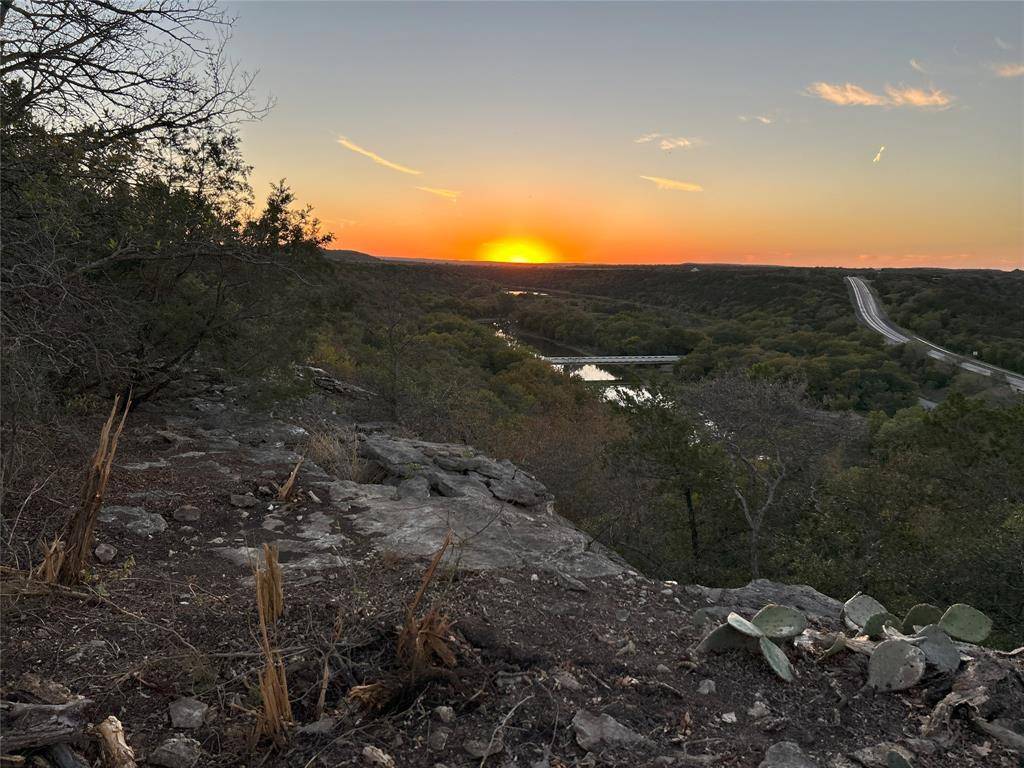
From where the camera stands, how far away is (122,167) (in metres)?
5.09

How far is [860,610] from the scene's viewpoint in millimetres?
3660

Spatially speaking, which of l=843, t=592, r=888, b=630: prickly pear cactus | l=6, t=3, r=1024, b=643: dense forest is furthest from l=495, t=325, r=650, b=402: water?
l=843, t=592, r=888, b=630: prickly pear cactus

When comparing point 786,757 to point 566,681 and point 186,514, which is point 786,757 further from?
point 186,514

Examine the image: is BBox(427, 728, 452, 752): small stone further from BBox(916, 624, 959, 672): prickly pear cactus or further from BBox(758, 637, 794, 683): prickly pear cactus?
BBox(916, 624, 959, 672): prickly pear cactus

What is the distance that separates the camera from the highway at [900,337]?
115ft

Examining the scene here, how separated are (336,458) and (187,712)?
4.16 meters

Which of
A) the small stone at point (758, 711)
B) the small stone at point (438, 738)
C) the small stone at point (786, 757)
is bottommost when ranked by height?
the small stone at point (758, 711)

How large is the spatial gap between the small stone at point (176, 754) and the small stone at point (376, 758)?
582 mm

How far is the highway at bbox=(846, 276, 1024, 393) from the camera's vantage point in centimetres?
3494

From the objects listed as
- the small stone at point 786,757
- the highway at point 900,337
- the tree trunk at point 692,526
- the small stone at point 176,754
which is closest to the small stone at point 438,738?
the small stone at point 176,754

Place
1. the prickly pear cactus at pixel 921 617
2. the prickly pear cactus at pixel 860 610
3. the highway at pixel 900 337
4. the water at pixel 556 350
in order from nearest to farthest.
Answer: the prickly pear cactus at pixel 921 617 < the prickly pear cactus at pixel 860 610 < the highway at pixel 900 337 < the water at pixel 556 350

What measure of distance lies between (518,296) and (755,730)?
7652 cm

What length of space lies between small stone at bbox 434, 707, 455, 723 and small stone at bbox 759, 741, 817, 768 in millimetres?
1153

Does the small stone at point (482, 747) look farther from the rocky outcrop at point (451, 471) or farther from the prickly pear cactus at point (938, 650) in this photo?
the rocky outcrop at point (451, 471)
